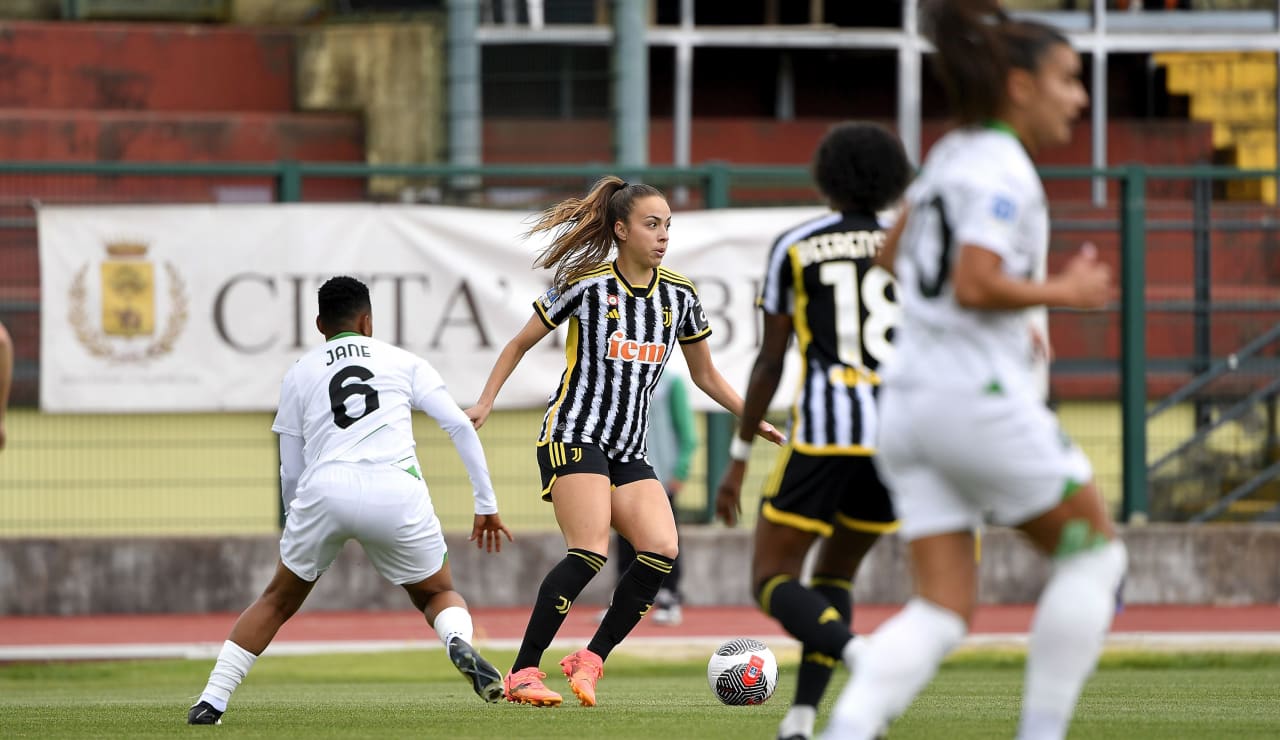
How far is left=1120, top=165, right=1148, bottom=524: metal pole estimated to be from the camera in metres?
14.1

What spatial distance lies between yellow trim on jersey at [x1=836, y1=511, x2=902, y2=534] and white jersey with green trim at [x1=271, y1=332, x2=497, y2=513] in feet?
5.60

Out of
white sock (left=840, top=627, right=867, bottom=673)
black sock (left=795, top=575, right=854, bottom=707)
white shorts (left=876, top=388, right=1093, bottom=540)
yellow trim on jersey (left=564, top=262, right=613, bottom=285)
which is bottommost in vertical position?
black sock (left=795, top=575, right=854, bottom=707)

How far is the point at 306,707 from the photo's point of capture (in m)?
7.76

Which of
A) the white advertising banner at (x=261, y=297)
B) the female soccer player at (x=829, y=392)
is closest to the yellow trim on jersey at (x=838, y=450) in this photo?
the female soccer player at (x=829, y=392)

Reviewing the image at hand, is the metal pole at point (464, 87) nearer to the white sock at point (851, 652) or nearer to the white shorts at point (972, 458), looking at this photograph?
the white sock at point (851, 652)

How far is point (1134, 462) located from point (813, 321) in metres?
9.11

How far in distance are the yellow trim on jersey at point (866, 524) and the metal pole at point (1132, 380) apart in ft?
29.1

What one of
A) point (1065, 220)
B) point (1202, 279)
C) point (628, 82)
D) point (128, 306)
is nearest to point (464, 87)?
point (628, 82)

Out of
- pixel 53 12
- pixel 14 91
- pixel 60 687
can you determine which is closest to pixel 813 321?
pixel 60 687

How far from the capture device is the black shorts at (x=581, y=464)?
753cm

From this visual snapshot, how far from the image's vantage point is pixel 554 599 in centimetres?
744

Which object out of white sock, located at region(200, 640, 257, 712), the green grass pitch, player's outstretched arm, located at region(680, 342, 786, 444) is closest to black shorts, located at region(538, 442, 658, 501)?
player's outstretched arm, located at region(680, 342, 786, 444)

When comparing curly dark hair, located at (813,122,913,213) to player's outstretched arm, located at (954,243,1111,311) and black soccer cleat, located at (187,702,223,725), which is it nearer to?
player's outstretched arm, located at (954,243,1111,311)

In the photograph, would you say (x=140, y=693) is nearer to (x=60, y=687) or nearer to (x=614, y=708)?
(x=60, y=687)
